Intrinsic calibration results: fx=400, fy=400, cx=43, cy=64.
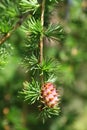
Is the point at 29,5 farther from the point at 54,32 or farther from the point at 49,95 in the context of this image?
the point at 49,95

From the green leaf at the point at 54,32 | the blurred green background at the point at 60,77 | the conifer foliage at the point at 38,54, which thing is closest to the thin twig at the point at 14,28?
the conifer foliage at the point at 38,54

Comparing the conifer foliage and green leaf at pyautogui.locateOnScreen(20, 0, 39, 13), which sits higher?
green leaf at pyautogui.locateOnScreen(20, 0, 39, 13)

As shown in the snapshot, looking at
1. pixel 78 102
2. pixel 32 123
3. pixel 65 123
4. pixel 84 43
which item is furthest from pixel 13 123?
pixel 78 102

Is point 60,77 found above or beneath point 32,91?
beneath

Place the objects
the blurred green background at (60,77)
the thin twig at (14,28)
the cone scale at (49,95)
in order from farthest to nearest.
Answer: the blurred green background at (60,77) → the thin twig at (14,28) → the cone scale at (49,95)

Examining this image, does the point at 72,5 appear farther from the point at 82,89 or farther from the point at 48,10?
the point at 48,10

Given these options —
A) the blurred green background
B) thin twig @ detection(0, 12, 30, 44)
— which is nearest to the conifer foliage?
thin twig @ detection(0, 12, 30, 44)

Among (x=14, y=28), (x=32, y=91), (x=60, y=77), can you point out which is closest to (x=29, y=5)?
(x=14, y=28)

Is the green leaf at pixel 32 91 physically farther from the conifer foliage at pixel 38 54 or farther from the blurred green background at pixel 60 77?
the blurred green background at pixel 60 77

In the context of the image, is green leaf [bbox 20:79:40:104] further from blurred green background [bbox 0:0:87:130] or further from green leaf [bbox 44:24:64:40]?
blurred green background [bbox 0:0:87:130]
